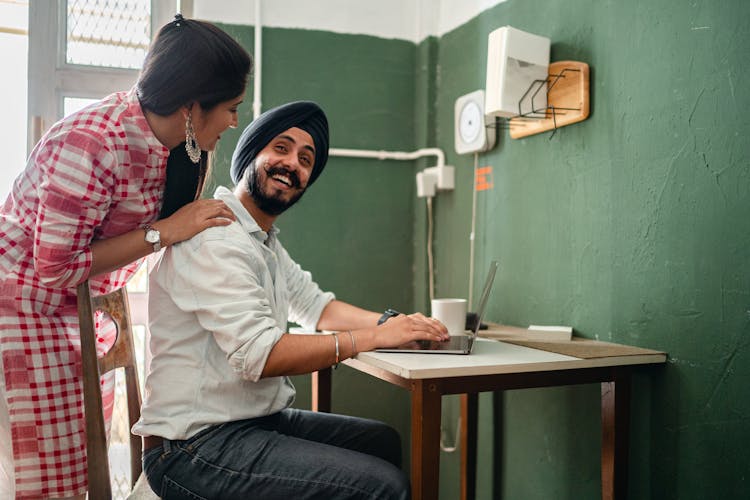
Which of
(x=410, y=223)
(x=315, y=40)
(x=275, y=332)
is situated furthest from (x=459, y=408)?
(x=315, y=40)

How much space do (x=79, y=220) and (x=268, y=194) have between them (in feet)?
1.55

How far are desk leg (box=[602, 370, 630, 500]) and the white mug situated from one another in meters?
0.39

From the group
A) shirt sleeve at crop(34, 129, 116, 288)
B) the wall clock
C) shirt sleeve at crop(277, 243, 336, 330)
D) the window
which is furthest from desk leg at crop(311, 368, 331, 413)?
the window

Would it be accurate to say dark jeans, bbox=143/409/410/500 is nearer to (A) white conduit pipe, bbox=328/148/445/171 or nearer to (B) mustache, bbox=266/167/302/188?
(B) mustache, bbox=266/167/302/188

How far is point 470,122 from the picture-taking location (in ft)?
7.95

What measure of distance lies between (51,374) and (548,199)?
145cm

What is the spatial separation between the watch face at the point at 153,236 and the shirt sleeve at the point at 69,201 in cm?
10

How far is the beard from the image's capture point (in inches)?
64.8

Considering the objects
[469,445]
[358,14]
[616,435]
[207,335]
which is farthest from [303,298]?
[358,14]

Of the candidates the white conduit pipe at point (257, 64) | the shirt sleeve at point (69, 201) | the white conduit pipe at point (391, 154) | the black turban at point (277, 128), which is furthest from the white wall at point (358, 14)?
the shirt sleeve at point (69, 201)

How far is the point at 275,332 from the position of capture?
1366mm

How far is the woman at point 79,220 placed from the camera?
1306mm

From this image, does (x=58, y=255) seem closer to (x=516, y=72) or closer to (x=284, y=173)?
(x=284, y=173)

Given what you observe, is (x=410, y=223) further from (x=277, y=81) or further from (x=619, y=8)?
(x=619, y=8)
